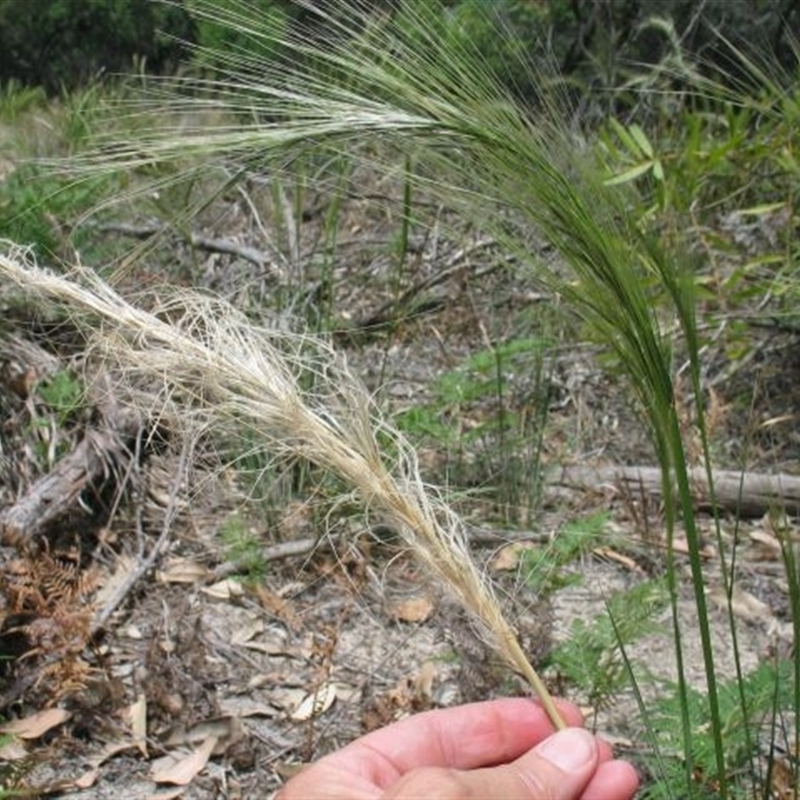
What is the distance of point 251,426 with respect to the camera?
59.9 inches

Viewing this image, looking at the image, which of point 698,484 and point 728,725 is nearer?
point 728,725

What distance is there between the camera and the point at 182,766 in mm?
2623

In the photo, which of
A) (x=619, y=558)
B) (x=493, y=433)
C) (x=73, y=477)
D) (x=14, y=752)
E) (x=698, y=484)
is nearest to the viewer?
(x=14, y=752)

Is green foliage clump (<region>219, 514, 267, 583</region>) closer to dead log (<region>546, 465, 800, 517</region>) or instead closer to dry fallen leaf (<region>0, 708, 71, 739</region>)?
dry fallen leaf (<region>0, 708, 71, 739</region>)

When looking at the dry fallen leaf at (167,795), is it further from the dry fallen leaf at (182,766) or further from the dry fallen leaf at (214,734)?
the dry fallen leaf at (214,734)

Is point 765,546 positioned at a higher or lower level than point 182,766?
higher

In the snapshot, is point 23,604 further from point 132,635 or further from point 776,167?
point 776,167

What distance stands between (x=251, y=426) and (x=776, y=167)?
11.6 feet

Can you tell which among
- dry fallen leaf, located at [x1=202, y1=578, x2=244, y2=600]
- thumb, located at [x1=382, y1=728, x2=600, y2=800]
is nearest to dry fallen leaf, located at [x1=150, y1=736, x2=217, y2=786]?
dry fallen leaf, located at [x1=202, y1=578, x2=244, y2=600]

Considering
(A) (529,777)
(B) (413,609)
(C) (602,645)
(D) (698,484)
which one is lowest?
(B) (413,609)

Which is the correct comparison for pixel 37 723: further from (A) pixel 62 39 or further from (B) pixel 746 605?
(A) pixel 62 39

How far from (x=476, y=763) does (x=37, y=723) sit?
122 cm

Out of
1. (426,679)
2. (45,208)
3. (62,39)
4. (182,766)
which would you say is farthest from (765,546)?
(62,39)

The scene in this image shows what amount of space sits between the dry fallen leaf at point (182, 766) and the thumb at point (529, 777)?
120 cm
